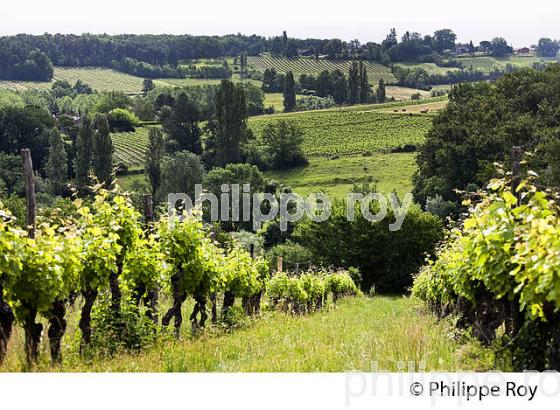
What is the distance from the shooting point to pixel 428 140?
70.3 m

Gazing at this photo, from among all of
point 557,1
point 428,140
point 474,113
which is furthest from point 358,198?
point 557,1

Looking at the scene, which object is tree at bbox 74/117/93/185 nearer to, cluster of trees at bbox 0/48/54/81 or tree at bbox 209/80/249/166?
tree at bbox 209/80/249/166

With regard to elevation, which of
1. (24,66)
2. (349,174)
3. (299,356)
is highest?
(24,66)

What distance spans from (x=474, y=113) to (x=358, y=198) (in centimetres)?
1539

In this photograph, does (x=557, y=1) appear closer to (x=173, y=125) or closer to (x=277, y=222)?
(x=173, y=125)

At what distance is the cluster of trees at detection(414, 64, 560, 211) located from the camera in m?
63.9

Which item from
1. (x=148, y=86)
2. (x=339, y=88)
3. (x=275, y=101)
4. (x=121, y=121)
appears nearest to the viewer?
(x=121, y=121)

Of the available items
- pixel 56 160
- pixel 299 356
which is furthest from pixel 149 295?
pixel 56 160

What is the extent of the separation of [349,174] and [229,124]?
2107 cm

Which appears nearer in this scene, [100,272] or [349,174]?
[100,272]

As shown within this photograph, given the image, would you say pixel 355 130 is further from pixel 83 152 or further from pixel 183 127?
pixel 83 152

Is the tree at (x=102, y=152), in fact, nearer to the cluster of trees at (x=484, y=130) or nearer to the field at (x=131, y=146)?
the field at (x=131, y=146)

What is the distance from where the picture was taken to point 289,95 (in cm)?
14062

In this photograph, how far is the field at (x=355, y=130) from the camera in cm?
9531
